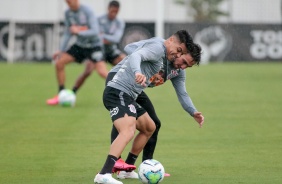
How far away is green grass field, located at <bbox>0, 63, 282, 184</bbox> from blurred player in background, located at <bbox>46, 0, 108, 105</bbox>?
2.79 feet

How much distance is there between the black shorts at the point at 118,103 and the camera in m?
9.34

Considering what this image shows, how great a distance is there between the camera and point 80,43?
1892 cm

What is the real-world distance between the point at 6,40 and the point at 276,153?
75.3 feet

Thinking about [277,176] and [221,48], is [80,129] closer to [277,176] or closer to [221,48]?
[277,176]

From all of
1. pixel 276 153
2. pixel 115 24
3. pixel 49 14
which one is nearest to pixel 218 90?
pixel 115 24

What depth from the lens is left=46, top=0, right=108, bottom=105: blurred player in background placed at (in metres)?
18.6

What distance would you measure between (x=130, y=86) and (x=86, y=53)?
9538mm

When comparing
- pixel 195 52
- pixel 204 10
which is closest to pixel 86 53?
pixel 195 52

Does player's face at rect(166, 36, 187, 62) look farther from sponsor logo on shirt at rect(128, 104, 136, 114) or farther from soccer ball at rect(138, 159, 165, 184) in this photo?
soccer ball at rect(138, 159, 165, 184)

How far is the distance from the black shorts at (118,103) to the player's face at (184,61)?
26.0 inches

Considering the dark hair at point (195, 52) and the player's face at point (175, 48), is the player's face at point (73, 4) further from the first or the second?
the dark hair at point (195, 52)

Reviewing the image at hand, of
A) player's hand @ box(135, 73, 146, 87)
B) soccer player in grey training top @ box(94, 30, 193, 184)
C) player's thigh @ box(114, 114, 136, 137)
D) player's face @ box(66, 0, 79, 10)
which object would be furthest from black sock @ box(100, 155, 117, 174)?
player's face @ box(66, 0, 79, 10)

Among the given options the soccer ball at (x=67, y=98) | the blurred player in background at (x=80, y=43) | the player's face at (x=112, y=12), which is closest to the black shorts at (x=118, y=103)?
the soccer ball at (x=67, y=98)

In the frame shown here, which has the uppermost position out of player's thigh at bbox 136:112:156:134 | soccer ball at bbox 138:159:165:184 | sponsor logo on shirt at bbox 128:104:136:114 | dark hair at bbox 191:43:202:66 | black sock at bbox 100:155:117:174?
dark hair at bbox 191:43:202:66
